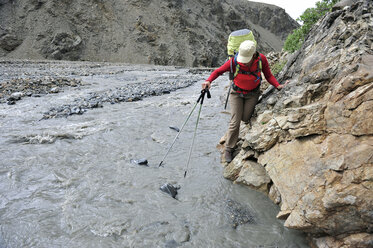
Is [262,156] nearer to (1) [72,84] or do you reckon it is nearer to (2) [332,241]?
(2) [332,241]

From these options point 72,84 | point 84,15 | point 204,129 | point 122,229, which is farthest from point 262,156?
point 84,15

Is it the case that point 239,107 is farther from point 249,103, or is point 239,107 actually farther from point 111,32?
point 111,32

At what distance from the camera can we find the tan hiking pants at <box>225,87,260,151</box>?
564cm

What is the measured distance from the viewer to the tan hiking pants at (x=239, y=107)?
5.64m

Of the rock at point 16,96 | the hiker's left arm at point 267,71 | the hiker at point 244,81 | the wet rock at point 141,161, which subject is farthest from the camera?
the rock at point 16,96

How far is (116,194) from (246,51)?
3.93 meters

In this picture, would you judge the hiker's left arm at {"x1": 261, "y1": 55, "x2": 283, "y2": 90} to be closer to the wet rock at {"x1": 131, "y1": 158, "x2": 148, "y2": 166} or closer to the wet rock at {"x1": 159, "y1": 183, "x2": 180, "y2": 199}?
the wet rock at {"x1": 159, "y1": 183, "x2": 180, "y2": 199}

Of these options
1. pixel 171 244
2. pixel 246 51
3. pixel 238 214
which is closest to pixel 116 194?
pixel 171 244

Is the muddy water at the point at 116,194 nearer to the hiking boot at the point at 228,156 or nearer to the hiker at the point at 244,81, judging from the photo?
the hiking boot at the point at 228,156

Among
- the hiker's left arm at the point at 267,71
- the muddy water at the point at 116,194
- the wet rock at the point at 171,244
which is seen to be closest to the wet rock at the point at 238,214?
the muddy water at the point at 116,194

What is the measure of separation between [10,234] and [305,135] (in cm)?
510

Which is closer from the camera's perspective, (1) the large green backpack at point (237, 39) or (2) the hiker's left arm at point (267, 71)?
(2) the hiker's left arm at point (267, 71)

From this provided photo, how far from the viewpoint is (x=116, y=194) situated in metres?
4.93

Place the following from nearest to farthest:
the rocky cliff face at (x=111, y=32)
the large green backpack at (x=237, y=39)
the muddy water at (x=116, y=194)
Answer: the muddy water at (x=116, y=194)
the large green backpack at (x=237, y=39)
the rocky cliff face at (x=111, y=32)
